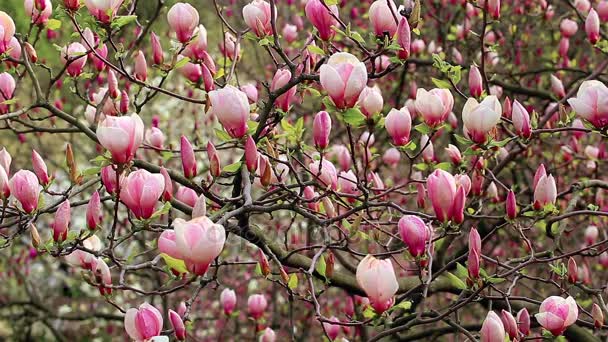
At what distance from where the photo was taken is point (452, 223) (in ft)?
4.92

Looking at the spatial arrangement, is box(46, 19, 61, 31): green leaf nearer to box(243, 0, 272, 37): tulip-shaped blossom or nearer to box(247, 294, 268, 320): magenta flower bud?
box(243, 0, 272, 37): tulip-shaped blossom

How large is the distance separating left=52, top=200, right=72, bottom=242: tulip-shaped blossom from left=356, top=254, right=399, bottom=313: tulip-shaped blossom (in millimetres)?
640

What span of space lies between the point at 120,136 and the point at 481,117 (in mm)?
813

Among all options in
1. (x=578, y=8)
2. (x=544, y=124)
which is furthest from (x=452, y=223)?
(x=578, y=8)

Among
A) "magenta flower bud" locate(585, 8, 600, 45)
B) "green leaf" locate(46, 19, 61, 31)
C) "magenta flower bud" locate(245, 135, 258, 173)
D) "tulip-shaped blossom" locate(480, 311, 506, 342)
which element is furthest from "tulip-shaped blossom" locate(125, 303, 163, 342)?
"magenta flower bud" locate(585, 8, 600, 45)

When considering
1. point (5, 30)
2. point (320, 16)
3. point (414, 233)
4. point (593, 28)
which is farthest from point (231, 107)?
point (593, 28)

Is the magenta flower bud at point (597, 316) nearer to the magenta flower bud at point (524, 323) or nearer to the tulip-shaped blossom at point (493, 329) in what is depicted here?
the magenta flower bud at point (524, 323)

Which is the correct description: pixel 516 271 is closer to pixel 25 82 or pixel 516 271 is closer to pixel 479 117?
pixel 479 117

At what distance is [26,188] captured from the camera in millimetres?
1562

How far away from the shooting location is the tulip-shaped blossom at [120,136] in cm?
140

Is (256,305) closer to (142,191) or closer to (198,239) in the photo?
(142,191)

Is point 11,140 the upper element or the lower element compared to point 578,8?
lower

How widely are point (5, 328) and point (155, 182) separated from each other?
4971 mm

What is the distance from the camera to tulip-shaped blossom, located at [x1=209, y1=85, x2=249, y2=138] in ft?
4.89
